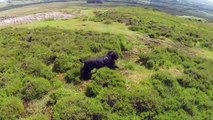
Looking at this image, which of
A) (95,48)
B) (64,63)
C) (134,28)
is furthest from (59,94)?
(134,28)

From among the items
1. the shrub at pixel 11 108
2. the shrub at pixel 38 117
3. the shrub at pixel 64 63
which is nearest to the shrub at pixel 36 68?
the shrub at pixel 64 63

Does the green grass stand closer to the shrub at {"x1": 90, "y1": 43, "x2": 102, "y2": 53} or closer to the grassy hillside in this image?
the grassy hillside

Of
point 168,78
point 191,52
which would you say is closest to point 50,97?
point 168,78

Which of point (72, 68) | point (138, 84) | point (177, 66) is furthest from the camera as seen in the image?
point (177, 66)

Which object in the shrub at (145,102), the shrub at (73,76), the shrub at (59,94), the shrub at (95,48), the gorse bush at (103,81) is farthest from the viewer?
the shrub at (95,48)

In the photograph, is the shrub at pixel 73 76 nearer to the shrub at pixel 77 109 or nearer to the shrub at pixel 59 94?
the shrub at pixel 59 94

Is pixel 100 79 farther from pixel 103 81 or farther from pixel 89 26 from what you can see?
pixel 89 26

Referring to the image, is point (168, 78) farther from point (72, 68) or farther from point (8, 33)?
point (8, 33)

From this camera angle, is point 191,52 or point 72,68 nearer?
point 72,68
